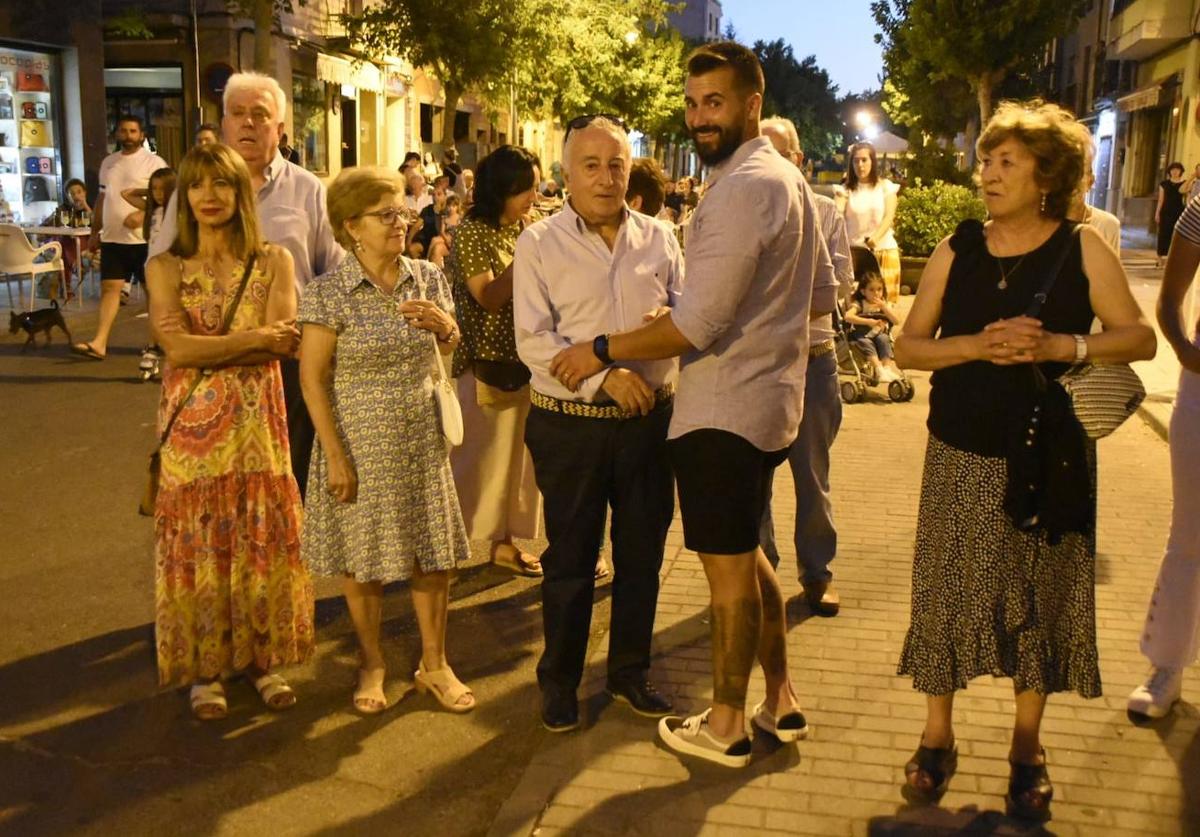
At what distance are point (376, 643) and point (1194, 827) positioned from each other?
2.68 metres

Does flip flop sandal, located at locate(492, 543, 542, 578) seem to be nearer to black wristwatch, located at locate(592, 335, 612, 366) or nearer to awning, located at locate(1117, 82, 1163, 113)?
black wristwatch, located at locate(592, 335, 612, 366)

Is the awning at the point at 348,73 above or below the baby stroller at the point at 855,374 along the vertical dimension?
above

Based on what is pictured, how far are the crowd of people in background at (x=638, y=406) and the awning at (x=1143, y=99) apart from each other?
116 ft

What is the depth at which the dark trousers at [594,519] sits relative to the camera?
13.1 feet

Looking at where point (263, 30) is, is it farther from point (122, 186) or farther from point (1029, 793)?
point (1029, 793)

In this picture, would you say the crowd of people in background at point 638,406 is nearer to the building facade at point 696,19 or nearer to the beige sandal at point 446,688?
the beige sandal at point 446,688

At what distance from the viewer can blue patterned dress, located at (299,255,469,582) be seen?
4.14 meters

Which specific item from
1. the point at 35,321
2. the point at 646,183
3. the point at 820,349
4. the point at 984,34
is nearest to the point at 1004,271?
the point at 820,349

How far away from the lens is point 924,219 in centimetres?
1692

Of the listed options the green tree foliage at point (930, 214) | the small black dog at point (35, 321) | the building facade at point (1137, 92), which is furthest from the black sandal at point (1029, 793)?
the building facade at point (1137, 92)

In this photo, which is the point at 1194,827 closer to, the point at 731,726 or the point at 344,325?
the point at 731,726

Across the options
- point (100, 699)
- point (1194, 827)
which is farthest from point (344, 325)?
point (1194, 827)

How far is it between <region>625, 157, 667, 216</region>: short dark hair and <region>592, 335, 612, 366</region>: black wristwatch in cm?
210

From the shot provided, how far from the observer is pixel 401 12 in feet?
89.7
